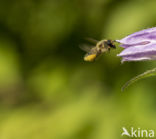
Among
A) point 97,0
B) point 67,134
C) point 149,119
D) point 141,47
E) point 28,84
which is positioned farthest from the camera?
point 28,84

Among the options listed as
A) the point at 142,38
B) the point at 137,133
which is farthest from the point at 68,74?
the point at 142,38

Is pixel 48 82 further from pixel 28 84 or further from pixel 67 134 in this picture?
pixel 67 134

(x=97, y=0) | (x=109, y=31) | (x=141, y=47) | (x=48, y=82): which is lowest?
(x=141, y=47)

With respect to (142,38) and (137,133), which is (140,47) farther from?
(137,133)

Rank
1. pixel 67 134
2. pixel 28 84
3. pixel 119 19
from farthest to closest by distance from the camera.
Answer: pixel 28 84 < pixel 119 19 < pixel 67 134

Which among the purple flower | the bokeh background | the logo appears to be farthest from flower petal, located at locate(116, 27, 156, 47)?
the bokeh background

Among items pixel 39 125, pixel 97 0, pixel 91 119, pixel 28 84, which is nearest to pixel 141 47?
pixel 91 119

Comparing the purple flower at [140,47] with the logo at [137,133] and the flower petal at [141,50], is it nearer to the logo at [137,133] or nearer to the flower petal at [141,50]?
the flower petal at [141,50]
